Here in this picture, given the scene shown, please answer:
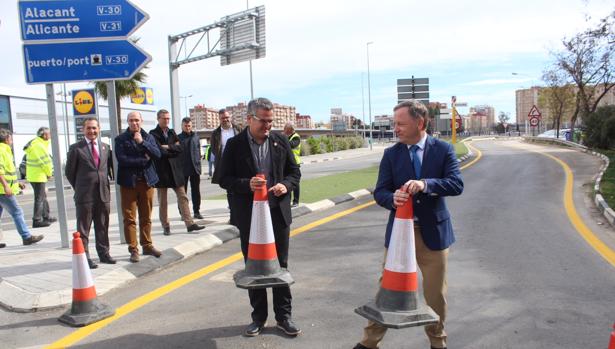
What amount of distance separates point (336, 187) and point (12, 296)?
10243 mm

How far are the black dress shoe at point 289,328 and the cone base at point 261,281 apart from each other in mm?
384

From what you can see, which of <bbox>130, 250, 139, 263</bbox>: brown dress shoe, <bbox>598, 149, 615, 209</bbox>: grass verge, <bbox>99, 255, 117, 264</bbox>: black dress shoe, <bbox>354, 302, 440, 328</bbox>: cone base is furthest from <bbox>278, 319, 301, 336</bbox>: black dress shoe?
<bbox>598, 149, 615, 209</bbox>: grass verge

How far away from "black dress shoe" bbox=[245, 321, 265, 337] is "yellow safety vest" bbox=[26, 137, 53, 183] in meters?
7.24

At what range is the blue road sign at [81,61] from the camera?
7008mm

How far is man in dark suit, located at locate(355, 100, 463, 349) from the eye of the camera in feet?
10.7

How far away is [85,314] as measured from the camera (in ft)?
14.7

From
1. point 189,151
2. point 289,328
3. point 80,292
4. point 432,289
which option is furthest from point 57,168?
point 432,289

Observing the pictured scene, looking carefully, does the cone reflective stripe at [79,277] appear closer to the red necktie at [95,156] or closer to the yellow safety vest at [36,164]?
the red necktie at [95,156]

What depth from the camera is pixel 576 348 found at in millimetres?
3650

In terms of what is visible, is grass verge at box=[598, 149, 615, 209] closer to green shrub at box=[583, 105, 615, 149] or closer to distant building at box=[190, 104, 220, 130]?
green shrub at box=[583, 105, 615, 149]

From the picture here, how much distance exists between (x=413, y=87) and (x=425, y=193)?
622 inches

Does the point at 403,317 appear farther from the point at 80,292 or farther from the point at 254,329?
the point at 80,292

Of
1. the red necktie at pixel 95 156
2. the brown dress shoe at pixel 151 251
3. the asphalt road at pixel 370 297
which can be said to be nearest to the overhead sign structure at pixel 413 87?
the asphalt road at pixel 370 297

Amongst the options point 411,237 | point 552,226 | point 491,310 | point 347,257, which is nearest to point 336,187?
point 552,226
